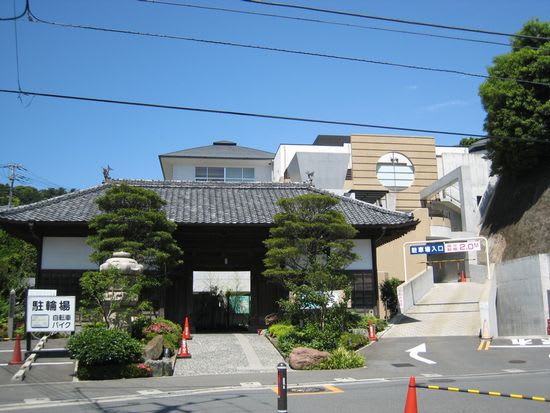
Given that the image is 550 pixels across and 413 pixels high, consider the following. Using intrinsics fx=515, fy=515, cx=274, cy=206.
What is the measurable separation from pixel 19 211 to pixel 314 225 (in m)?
11.1

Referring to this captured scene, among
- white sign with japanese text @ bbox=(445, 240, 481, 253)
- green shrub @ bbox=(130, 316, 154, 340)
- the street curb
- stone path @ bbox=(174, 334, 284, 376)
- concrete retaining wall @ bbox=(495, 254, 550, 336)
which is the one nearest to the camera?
the street curb

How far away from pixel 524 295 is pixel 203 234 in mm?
14903

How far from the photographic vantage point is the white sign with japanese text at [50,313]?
14195 mm

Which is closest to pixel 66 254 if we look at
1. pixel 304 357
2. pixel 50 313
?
pixel 50 313

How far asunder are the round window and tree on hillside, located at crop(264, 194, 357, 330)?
26596mm

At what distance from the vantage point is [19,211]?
19297 millimetres

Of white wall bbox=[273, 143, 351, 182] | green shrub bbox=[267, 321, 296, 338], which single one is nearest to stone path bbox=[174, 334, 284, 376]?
green shrub bbox=[267, 321, 296, 338]

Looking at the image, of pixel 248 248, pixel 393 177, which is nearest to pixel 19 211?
pixel 248 248

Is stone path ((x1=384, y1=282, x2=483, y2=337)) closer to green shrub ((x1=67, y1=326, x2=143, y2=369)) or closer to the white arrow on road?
the white arrow on road

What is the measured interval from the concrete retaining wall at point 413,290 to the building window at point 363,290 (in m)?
3.46

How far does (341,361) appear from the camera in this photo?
47.0 ft

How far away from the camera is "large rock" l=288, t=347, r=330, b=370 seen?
14156mm

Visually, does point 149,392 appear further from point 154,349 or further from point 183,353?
point 183,353

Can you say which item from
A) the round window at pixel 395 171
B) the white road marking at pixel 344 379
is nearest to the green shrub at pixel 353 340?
the white road marking at pixel 344 379
